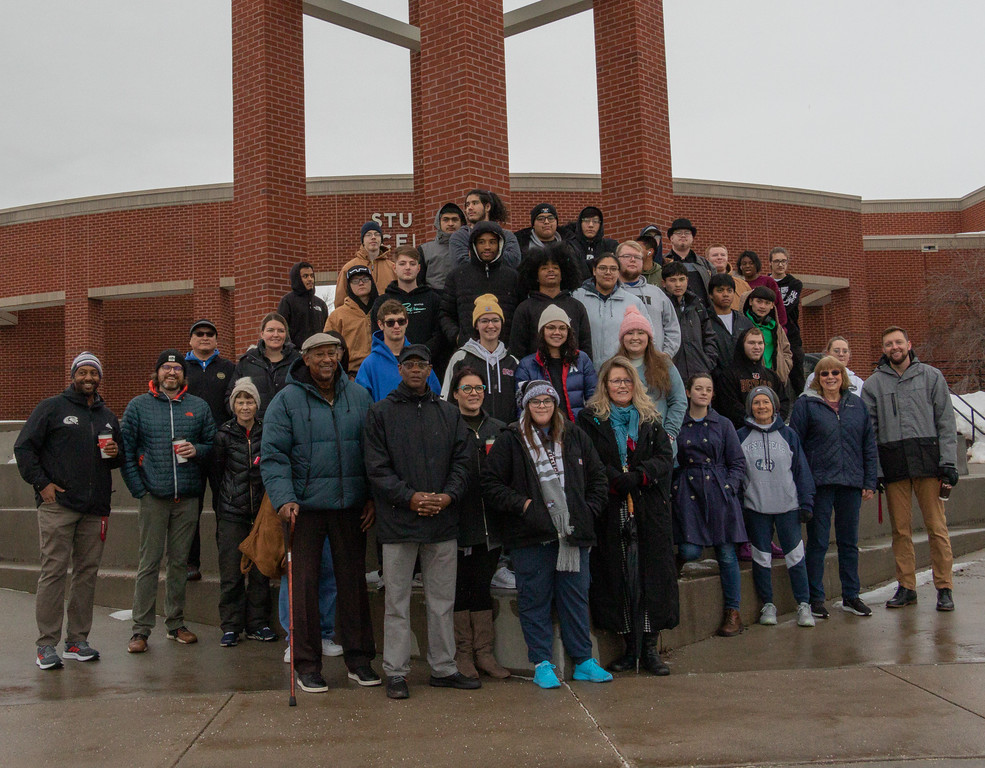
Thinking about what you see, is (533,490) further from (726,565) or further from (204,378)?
(204,378)

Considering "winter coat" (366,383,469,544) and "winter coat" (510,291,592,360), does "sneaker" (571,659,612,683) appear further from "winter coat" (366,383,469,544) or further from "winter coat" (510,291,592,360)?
"winter coat" (510,291,592,360)

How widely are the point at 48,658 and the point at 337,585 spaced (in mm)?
2305

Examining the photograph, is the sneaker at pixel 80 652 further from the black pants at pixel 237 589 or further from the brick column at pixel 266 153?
the brick column at pixel 266 153

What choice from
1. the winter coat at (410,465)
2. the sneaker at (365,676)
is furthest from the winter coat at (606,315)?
the sneaker at (365,676)

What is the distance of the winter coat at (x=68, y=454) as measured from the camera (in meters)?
6.59

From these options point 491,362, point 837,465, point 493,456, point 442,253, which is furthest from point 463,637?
point 442,253

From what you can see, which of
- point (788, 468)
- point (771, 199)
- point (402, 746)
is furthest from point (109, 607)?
point (771, 199)

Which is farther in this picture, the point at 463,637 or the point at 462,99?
the point at 462,99

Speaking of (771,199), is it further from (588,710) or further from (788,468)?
(588,710)

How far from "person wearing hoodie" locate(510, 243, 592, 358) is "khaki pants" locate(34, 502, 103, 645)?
11.0 ft

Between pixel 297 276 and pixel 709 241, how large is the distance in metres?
16.2

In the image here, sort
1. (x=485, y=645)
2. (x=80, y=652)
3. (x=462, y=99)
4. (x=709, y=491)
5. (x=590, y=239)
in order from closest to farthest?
(x=485, y=645)
(x=80, y=652)
(x=709, y=491)
(x=590, y=239)
(x=462, y=99)

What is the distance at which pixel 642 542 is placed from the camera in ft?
20.4

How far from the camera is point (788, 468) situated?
289 inches
